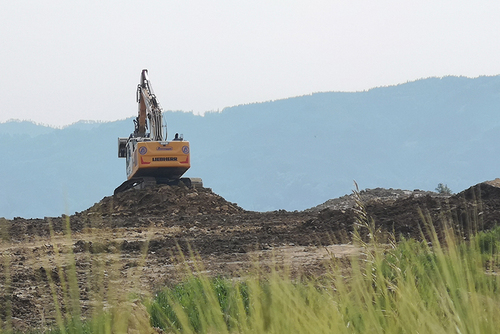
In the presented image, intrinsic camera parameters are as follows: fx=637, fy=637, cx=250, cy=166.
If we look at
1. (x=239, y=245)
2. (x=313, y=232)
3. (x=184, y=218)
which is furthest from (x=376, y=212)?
(x=184, y=218)

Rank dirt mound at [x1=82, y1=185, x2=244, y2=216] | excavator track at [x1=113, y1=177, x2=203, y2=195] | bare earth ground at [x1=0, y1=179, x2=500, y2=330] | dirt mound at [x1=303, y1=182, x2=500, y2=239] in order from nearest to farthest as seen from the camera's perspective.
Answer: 1. bare earth ground at [x1=0, y1=179, x2=500, y2=330]
2. dirt mound at [x1=303, y1=182, x2=500, y2=239]
3. dirt mound at [x1=82, y1=185, x2=244, y2=216]
4. excavator track at [x1=113, y1=177, x2=203, y2=195]

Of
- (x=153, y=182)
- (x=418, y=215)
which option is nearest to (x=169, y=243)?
(x=418, y=215)

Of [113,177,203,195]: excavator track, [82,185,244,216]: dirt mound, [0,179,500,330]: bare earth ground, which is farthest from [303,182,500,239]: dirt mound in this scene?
[113,177,203,195]: excavator track

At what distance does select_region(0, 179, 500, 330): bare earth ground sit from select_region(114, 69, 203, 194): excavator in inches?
54.3

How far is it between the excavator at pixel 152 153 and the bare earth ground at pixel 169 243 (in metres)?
1.38

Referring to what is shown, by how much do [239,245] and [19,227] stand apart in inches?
395

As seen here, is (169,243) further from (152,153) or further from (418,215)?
(152,153)

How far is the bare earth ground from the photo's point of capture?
7.77 m

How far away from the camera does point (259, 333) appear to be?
2.55m

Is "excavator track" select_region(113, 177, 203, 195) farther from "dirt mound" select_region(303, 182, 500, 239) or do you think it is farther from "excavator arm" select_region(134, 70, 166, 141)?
"dirt mound" select_region(303, 182, 500, 239)

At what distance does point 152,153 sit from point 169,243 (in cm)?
1292

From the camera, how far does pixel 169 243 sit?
46.5 ft

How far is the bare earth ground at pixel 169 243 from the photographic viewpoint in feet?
25.5

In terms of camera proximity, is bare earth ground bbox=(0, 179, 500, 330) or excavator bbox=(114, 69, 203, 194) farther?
excavator bbox=(114, 69, 203, 194)
